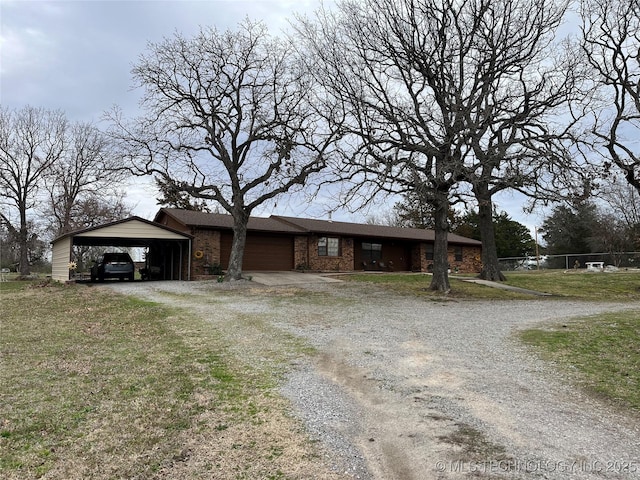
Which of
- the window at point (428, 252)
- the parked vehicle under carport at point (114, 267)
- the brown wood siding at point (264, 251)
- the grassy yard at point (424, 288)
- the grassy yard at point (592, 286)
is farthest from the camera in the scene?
the window at point (428, 252)

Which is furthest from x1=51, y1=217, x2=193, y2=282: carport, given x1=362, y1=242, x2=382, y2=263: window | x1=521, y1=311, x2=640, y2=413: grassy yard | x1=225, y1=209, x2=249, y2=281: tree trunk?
x1=521, y1=311, x2=640, y2=413: grassy yard

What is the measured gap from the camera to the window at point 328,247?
83.7 ft

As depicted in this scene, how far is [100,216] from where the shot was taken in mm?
35125

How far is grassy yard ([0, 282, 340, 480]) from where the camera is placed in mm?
3086

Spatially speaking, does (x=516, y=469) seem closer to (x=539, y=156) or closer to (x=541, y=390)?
(x=541, y=390)

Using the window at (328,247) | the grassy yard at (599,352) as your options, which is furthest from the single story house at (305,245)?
the grassy yard at (599,352)

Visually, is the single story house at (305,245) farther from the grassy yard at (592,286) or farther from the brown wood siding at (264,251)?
the grassy yard at (592,286)

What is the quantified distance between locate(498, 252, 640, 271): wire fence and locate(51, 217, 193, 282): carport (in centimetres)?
2588

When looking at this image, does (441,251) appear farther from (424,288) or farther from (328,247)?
(328,247)

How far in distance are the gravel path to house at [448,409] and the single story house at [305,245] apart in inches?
551

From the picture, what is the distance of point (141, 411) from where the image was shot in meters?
4.09

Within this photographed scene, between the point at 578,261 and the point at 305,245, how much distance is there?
2318 centimetres

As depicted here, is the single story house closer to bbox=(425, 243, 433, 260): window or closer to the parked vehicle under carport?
bbox=(425, 243, 433, 260): window

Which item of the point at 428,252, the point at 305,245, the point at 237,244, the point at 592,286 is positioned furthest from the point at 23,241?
the point at 592,286
